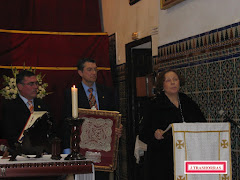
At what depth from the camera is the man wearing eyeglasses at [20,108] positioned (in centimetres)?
406

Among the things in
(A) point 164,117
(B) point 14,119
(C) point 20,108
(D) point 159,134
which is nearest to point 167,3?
(A) point 164,117

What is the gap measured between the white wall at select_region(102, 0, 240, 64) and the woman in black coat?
32.5 inches

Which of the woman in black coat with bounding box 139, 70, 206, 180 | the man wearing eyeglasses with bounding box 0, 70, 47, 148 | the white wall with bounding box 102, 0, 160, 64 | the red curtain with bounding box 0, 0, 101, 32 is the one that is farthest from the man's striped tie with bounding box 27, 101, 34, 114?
the red curtain with bounding box 0, 0, 101, 32

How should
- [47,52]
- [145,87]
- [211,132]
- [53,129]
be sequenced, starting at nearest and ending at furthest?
[53,129], [211,132], [145,87], [47,52]

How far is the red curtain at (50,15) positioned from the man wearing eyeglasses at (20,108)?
3.64 metres

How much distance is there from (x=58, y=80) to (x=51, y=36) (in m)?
0.72

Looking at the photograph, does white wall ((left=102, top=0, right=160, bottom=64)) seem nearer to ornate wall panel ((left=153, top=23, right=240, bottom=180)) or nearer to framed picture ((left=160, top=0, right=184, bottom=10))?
framed picture ((left=160, top=0, right=184, bottom=10))

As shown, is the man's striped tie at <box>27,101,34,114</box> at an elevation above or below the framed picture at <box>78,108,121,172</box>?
above

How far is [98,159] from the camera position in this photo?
4.46 m

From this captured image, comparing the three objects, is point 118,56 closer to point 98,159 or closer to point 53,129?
point 98,159

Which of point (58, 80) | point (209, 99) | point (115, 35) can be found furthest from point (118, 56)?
point (209, 99)

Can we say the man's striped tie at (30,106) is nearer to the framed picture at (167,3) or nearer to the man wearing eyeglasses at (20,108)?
the man wearing eyeglasses at (20,108)

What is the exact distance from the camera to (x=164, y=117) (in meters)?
4.40

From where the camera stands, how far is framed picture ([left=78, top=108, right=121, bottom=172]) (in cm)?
444
